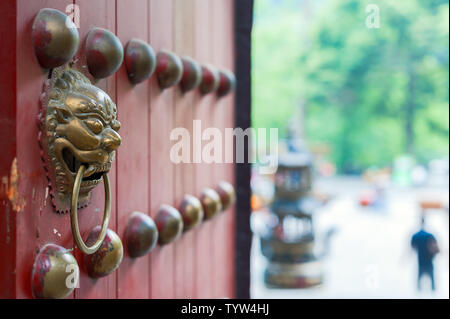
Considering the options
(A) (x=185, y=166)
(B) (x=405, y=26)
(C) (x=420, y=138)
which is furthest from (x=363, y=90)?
(A) (x=185, y=166)

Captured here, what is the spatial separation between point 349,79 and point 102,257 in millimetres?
7473

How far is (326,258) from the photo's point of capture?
4324mm

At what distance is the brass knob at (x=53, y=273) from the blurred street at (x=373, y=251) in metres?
0.85

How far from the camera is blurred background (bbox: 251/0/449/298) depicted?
6070 millimetres

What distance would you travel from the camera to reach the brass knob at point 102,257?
1.89 ft

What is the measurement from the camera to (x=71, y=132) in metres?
0.49

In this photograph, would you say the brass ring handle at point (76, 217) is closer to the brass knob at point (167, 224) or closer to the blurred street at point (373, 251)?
the brass knob at point (167, 224)

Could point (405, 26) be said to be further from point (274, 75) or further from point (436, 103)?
point (274, 75)

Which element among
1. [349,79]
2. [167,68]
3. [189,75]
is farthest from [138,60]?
[349,79]

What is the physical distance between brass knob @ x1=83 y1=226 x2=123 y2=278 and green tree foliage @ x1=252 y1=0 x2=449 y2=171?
630 centimetres

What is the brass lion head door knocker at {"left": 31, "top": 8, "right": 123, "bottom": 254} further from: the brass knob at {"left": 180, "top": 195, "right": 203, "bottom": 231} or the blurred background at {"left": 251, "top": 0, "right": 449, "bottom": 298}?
the blurred background at {"left": 251, "top": 0, "right": 449, "bottom": 298}

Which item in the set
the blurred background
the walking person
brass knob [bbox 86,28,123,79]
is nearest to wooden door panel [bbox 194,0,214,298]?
brass knob [bbox 86,28,123,79]

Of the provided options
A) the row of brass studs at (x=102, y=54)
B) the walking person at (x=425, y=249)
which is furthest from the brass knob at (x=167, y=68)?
the walking person at (x=425, y=249)

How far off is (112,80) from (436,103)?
6987 mm
